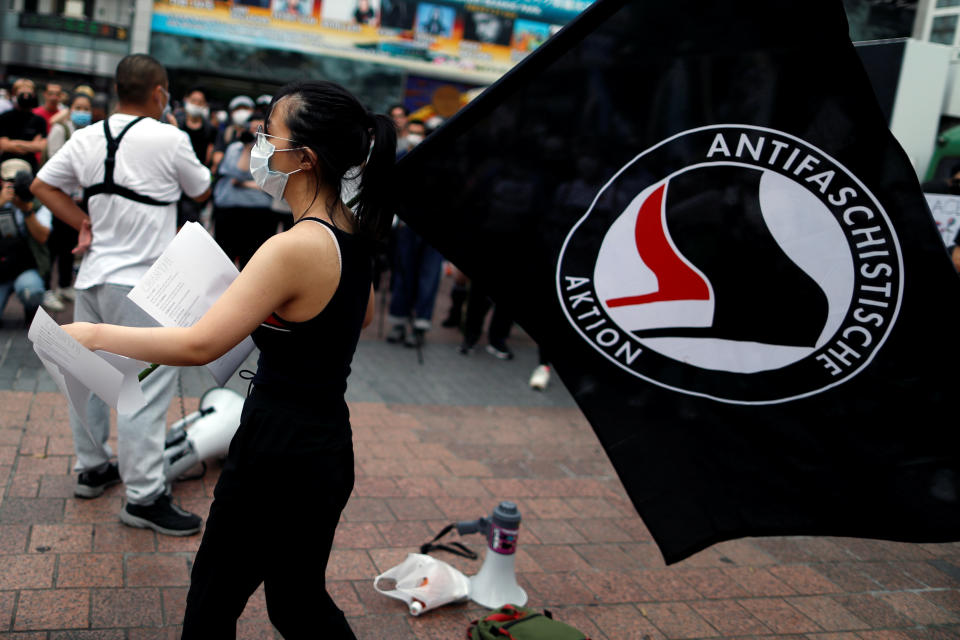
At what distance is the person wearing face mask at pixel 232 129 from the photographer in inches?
402

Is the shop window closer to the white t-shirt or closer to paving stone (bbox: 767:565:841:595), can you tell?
paving stone (bbox: 767:565:841:595)

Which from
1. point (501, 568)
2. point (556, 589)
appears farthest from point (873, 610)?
point (501, 568)

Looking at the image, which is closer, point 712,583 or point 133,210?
point 133,210

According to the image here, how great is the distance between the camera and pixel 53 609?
3.19 metres

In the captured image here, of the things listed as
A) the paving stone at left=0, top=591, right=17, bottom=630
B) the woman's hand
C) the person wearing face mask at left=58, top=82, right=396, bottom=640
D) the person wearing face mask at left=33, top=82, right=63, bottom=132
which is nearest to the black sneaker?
the paving stone at left=0, top=591, right=17, bottom=630

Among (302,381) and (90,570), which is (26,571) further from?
(302,381)

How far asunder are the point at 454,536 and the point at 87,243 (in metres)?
2.15

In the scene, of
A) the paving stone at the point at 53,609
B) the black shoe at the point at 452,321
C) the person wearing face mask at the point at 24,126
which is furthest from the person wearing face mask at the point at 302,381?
the person wearing face mask at the point at 24,126

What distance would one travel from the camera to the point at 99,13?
26.0 meters

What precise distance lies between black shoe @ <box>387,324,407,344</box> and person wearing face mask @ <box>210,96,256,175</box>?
3177mm

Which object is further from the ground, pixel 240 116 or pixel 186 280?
pixel 240 116

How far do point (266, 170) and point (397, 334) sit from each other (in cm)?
622

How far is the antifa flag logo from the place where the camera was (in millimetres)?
2211

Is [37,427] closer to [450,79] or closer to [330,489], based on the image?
[330,489]
